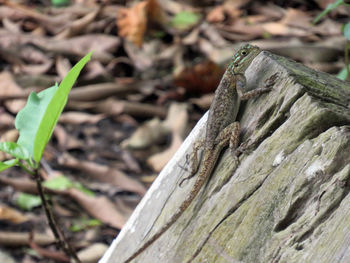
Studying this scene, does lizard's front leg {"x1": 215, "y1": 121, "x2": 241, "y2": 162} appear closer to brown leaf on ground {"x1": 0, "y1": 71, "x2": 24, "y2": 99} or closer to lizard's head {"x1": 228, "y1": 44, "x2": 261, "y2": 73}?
lizard's head {"x1": 228, "y1": 44, "x2": 261, "y2": 73}

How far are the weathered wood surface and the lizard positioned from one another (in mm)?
43

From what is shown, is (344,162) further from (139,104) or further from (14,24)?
(14,24)

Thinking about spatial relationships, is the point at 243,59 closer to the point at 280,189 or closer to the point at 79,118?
the point at 280,189

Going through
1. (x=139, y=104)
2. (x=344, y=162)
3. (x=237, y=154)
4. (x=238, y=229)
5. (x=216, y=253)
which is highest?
(x=344, y=162)

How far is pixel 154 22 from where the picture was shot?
292 inches

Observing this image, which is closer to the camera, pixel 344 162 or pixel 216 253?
pixel 344 162

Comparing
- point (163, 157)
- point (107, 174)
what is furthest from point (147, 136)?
point (107, 174)

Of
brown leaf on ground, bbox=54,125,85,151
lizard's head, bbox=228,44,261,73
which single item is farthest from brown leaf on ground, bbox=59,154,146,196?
lizard's head, bbox=228,44,261,73

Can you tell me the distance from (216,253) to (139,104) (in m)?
4.01

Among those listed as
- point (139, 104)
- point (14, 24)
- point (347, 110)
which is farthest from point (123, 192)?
point (14, 24)

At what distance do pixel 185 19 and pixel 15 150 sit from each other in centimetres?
546

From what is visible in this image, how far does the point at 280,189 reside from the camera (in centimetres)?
188

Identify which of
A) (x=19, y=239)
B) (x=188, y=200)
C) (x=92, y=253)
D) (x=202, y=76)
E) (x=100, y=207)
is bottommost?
(x=92, y=253)

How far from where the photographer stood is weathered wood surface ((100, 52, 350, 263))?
1.73 m
